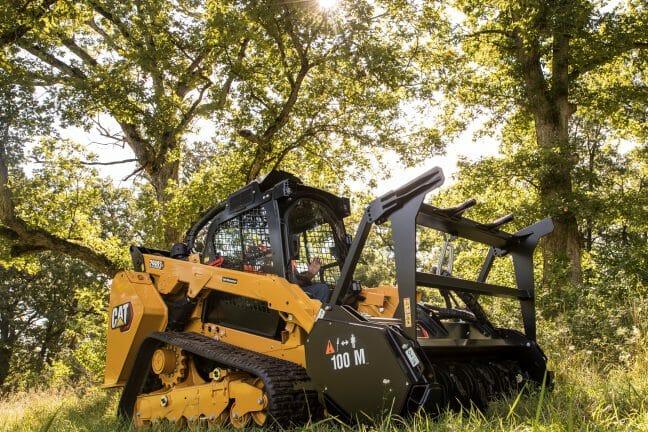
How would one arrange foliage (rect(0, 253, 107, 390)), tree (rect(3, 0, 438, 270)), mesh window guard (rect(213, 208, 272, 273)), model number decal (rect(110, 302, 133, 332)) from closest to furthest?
mesh window guard (rect(213, 208, 272, 273)), model number decal (rect(110, 302, 133, 332)), tree (rect(3, 0, 438, 270)), foliage (rect(0, 253, 107, 390))

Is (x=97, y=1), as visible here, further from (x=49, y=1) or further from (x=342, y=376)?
(x=342, y=376)

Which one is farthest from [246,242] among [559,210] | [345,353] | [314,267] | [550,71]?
[550,71]

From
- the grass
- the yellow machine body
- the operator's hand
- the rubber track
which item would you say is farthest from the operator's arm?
the yellow machine body

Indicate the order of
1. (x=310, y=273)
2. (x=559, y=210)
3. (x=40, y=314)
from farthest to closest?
(x=40, y=314) < (x=559, y=210) < (x=310, y=273)

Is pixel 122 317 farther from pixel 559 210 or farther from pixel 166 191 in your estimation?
pixel 559 210

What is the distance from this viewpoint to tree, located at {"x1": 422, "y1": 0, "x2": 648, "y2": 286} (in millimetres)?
13828

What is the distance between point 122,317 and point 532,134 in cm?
1575

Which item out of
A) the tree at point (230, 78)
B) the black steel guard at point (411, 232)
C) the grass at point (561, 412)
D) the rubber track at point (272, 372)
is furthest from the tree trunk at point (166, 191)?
the black steel guard at point (411, 232)

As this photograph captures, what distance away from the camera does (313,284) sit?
563 centimetres

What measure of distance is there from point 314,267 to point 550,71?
12.8 meters

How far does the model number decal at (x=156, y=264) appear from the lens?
6.48 m

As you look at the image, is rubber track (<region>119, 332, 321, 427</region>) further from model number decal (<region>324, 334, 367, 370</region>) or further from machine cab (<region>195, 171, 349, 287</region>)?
machine cab (<region>195, 171, 349, 287</region>)

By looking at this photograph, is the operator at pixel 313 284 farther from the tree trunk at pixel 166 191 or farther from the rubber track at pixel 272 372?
the tree trunk at pixel 166 191

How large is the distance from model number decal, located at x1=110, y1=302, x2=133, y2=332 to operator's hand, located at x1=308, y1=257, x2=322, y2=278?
1.97 meters
